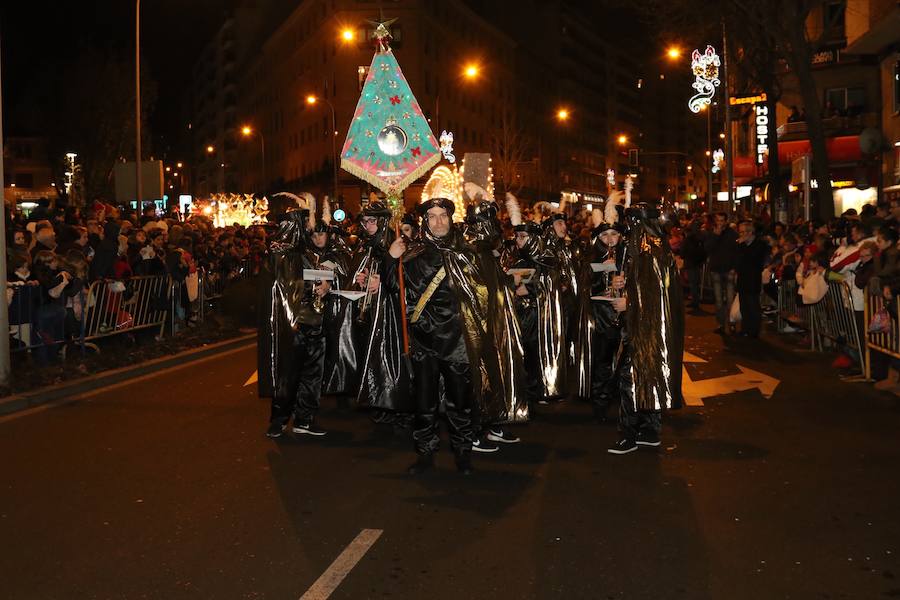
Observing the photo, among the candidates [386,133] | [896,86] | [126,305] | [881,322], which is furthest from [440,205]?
[896,86]

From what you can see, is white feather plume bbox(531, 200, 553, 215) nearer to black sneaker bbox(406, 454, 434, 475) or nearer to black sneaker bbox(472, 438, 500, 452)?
black sneaker bbox(472, 438, 500, 452)

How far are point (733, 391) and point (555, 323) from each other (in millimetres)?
2473

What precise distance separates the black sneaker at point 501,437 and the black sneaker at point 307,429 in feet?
4.82

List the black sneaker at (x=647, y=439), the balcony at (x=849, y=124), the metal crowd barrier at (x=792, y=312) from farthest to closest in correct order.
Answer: the balcony at (x=849, y=124)
the metal crowd barrier at (x=792, y=312)
the black sneaker at (x=647, y=439)

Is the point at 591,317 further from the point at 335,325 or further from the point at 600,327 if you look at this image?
the point at 335,325

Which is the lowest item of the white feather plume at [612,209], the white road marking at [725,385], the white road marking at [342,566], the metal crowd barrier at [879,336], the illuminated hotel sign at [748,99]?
the white road marking at [342,566]

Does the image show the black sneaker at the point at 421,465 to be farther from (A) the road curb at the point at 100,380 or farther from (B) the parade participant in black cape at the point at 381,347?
(A) the road curb at the point at 100,380

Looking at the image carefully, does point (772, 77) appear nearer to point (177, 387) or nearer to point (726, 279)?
point (726, 279)

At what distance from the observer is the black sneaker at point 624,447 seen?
785 cm

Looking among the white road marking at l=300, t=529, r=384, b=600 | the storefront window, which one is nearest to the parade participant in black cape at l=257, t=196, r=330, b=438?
the white road marking at l=300, t=529, r=384, b=600

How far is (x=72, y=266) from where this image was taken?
497 inches

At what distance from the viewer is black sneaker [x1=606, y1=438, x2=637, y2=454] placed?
785 centimetres

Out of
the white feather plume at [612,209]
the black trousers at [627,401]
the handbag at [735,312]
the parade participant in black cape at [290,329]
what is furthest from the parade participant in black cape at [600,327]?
the handbag at [735,312]

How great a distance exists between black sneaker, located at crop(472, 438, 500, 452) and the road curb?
4893mm
